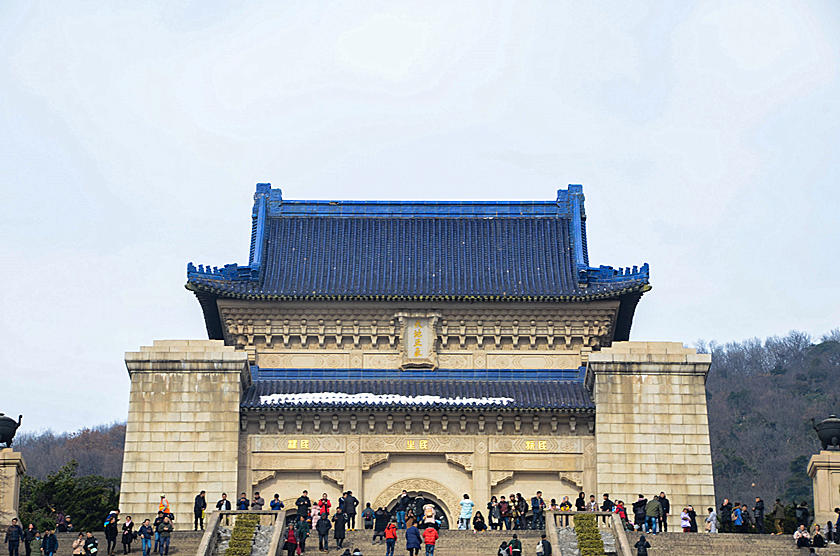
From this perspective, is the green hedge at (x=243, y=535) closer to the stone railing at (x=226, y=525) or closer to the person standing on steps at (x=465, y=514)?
the stone railing at (x=226, y=525)

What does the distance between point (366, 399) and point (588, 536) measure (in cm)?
1087

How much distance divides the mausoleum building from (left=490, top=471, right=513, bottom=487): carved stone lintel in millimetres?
40

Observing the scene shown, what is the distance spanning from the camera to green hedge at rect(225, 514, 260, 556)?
1136 inches

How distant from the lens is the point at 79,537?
28.7 meters

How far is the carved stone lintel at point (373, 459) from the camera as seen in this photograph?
127ft

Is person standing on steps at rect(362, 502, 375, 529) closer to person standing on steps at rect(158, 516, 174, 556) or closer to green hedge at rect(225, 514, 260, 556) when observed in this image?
green hedge at rect(225, 514, 260, 556)

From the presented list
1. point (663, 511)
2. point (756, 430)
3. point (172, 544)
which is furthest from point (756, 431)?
point (172, 544)

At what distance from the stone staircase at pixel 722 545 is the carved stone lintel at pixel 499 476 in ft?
25.3

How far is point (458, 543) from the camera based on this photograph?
30.6 metres

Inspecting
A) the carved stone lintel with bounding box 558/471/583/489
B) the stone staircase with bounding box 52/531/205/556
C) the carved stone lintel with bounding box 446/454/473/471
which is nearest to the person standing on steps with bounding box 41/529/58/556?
the stone staircase with bounding box 52/531/205/556

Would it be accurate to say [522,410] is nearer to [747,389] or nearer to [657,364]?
[657,364]

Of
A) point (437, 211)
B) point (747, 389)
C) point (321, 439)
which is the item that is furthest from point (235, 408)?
point (747, 389)

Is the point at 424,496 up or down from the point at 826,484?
up

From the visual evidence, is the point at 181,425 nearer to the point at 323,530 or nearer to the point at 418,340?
the point at 418,340
